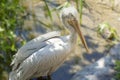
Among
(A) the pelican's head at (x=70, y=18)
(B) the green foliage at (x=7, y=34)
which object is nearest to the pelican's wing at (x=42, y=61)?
(A) the pelican's head at (x=70, y=18)

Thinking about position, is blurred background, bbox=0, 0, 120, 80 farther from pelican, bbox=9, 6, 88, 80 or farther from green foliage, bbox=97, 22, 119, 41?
pelican, bbox=9, 6, 88, 80

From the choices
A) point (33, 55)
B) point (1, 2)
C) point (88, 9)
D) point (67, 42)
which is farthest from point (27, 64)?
point (88, 9)

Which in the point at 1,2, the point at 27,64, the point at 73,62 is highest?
the point at 1,2

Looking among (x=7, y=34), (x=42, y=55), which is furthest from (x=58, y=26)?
(x=42, y=55)

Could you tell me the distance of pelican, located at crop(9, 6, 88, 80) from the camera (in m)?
4.14

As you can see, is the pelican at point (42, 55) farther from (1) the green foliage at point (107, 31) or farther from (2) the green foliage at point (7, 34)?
(1) the green foliage at point (107, 31)

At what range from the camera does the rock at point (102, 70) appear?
4129 mm

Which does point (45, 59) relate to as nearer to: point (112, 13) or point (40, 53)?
point (40, 53)

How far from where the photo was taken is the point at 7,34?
4.50 metres

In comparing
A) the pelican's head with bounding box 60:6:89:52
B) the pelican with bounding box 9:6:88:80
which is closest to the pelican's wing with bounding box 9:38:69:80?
the pelican with bounding box 9:6:88:80

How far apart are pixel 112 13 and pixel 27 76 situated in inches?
75.8

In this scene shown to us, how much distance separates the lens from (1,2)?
4.52m

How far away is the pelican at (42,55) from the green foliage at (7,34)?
1.03ft

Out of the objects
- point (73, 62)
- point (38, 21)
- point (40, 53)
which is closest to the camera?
point (40, 53)
